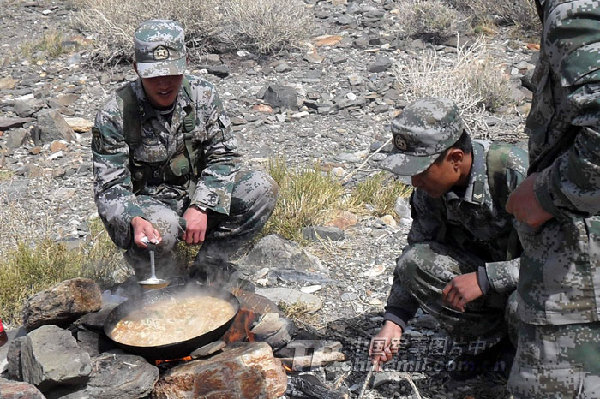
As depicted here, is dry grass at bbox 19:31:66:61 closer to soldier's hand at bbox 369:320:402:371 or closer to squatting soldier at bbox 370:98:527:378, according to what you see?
squatting soldier at bbox 370:98:527:378

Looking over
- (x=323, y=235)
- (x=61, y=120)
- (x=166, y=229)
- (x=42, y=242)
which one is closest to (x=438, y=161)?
(x=166, y=229)

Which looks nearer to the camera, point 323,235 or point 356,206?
point 323,235

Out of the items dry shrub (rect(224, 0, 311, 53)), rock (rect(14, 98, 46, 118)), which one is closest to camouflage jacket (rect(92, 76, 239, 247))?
rock (rect(14, 98, 46, 118))

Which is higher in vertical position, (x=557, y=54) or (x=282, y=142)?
(x=557, y=54)

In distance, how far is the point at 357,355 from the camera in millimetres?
4078

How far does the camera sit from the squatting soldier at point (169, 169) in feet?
14.4

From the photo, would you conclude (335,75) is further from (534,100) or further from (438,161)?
(534,100)

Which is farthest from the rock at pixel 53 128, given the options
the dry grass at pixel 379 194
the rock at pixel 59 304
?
the rock at pixel 59 304

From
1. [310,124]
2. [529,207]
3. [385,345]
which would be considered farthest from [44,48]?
[529,207]

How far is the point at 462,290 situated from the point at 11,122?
5.75 meters

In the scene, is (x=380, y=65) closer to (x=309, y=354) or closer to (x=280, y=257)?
(x=280, y=257)

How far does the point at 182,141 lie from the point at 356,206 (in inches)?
63.0

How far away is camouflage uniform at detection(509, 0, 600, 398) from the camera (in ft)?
7.39

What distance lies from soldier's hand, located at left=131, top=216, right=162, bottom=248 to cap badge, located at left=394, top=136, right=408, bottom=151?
1561 mm
